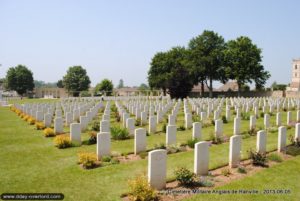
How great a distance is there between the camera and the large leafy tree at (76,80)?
9338cm

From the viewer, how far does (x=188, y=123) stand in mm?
15812

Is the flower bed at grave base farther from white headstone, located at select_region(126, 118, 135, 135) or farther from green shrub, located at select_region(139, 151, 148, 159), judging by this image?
white headstone, located at select_region(126, 118, 135, 135)

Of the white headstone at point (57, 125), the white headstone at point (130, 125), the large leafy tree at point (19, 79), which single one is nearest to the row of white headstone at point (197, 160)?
the white headstone at point (130, 125)

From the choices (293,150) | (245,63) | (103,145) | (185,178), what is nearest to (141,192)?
(185,178)

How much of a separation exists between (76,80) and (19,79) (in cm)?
1691

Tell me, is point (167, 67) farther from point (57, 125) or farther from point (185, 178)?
point (185, 178)

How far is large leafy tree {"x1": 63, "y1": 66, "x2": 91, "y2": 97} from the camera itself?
306 feet

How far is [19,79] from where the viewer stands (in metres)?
88.6

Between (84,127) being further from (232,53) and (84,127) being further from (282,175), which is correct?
(232,53)

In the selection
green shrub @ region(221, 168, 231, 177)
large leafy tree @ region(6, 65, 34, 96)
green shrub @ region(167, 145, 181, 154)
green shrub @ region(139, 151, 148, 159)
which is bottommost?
green shrub @ region(221, 168, 231, 177)

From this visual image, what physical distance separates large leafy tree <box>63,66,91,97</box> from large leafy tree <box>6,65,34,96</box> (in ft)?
35.5

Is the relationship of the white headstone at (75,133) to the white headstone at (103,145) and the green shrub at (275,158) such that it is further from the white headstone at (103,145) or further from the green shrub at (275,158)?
the green shrub at (275,158)

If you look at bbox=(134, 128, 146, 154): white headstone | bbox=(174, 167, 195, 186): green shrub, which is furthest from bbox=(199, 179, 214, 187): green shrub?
bbox=(134, 128, 146, 154): white headstone

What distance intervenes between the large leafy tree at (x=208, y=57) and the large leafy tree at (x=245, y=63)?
7.73 ft
